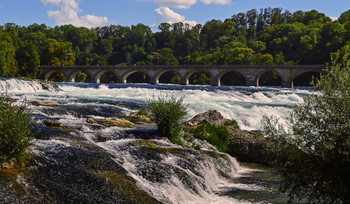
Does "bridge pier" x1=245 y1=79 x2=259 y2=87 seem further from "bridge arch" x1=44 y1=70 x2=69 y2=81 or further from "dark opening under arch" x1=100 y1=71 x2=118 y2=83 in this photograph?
"dark opening under arch" x1=100 y1=71 x2=118 y2=83

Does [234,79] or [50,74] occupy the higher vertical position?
[50,74]

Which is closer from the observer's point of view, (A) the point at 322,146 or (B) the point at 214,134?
(A) the point at 322,146

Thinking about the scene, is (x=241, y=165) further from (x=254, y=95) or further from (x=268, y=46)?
(x=268, y=46)

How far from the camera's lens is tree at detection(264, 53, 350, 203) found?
6477 mm

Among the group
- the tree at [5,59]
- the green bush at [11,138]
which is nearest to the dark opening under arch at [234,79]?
the tree at [5,59]

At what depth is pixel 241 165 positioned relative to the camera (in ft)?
44.3

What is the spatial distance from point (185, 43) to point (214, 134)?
447ft

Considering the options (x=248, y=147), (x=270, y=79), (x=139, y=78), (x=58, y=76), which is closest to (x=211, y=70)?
(x=270, y=79)

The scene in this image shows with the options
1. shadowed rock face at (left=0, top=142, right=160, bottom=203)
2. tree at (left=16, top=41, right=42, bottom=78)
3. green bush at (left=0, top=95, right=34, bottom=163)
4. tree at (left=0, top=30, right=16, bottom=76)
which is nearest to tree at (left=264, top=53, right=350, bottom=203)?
shadowed rock face at (left=0, top=142, right=160, bottom=203)

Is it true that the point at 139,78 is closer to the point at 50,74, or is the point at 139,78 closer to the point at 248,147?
the point at 50,74

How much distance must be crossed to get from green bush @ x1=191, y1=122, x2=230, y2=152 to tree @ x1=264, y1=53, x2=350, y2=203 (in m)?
6.78

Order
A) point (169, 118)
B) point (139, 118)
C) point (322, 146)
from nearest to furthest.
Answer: point (322, 146), point (169, 118), point (139, 118)

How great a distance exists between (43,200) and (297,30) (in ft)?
373

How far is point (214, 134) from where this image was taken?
14.8 meters
